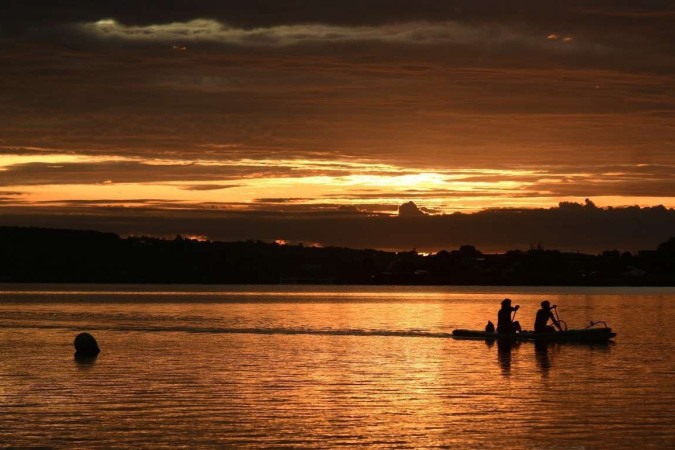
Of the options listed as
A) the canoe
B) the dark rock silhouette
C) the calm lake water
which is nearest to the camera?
the calm lake water

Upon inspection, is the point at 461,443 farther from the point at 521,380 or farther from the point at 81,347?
the point at 81,347

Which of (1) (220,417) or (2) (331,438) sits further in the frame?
(1) (220,417)

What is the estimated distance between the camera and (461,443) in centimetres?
2594

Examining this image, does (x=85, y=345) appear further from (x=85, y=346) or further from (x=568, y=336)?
(x=568, y=336)

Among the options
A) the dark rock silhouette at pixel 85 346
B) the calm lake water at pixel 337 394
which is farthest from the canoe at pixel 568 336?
the dark rock silhouette at pixel 85 346

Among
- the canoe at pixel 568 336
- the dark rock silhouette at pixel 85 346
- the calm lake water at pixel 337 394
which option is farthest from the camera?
the canoe at pixel 568 336

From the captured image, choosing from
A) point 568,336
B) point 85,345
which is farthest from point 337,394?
point 568,336

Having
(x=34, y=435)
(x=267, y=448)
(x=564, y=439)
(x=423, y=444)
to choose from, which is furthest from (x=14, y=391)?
(x=564, y=439)

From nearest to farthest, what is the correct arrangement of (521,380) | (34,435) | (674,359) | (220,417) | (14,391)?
(34,435), (220,417), (14,391), (521,380), (674,359)

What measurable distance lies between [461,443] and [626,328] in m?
57.2

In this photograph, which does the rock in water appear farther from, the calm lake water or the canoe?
the canoe

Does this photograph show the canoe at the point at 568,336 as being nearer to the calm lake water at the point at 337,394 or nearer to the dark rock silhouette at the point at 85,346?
the calm lake water at the point at 337,394

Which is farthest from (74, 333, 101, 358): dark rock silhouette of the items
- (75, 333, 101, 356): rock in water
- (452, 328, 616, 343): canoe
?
(452, 328, 616, 343): canoe

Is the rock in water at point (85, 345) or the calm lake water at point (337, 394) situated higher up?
the rock in water at point (85, 345)
